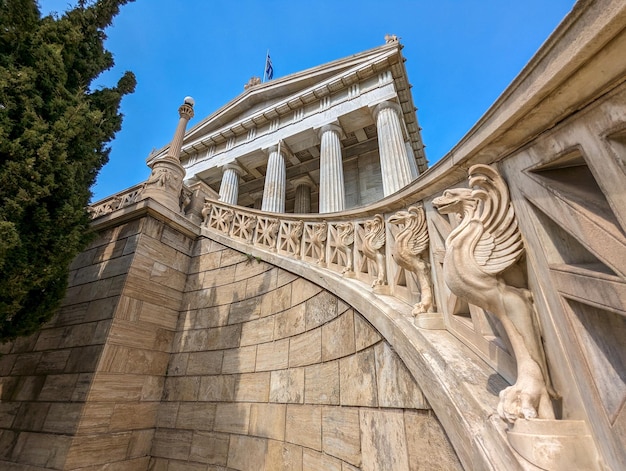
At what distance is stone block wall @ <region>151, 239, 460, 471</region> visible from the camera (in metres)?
2.27

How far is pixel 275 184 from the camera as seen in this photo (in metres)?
14.2

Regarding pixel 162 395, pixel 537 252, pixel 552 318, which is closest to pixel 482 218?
pixel 537 252

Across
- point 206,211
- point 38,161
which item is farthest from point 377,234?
point 38,161

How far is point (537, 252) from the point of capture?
4.71 ft

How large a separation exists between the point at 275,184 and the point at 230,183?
3843 mm

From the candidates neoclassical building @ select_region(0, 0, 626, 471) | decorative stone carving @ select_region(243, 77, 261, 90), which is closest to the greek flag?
decorative stone carving @ select_region(243, 77, 261, 90)

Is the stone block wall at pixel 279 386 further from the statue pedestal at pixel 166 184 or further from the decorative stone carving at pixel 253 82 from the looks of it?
the decorative stone carving at pixel 253 82

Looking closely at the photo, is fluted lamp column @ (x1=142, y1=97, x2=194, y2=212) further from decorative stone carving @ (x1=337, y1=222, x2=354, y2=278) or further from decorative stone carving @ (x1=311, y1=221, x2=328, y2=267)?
decorative stone carving @ (x1=337, y1=222, x2=354, y2=278)

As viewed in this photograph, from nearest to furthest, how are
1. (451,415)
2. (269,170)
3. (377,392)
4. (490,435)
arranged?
(490,435)
(451,415)
(377,392)
(269,170)

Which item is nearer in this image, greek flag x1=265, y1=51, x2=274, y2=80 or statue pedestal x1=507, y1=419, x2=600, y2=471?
statue pedestal x1=507, y1=419, x2=600, y2=471

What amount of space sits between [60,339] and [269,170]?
11589mm

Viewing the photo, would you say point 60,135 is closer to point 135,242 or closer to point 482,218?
point 135,242

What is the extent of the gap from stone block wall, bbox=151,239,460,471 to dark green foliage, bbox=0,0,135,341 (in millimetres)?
2089

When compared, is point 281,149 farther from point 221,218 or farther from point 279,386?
point 279,386
